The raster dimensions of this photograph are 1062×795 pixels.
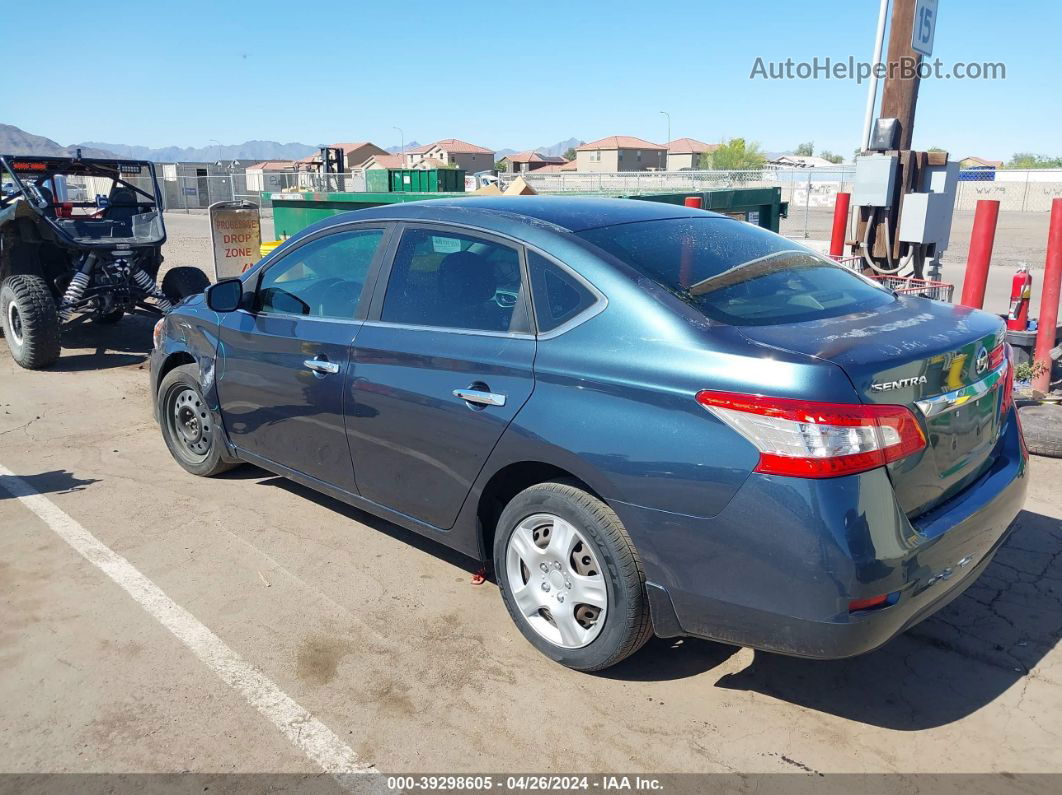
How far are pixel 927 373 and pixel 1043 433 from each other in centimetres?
356

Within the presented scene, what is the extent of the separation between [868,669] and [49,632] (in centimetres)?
331

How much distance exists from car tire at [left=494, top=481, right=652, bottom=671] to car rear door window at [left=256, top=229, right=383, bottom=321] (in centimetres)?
139

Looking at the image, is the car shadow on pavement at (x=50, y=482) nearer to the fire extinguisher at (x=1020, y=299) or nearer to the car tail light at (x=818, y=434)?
the car tail light at (x=818, y=434)

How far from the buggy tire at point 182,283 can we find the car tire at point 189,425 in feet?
14.5

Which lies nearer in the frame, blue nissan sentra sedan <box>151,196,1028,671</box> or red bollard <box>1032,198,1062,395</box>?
blue nissan sentra sedan <box>151,196,1028,671</box>

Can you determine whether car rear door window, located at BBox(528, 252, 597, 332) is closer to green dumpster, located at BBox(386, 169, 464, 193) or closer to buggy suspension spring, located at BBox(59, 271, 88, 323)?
Answer: buggy suspension spring, located at BBox(59, 271, 88, 323)

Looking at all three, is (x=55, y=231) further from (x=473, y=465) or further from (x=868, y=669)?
(x=868, y=669)

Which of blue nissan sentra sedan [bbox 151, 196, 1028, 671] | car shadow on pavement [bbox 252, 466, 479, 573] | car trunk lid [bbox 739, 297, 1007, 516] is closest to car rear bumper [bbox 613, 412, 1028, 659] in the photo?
blue nissan sentra sedan [bbox 151, 196, 1028, 671]

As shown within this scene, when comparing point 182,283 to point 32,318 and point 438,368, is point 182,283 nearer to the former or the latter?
point 32,318

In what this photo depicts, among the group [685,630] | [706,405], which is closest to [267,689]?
[685,630]

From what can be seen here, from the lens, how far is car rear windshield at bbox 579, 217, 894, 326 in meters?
3.06

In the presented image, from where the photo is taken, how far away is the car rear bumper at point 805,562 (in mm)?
2518

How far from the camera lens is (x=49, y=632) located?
3.56 metres

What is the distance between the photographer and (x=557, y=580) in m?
3.21
